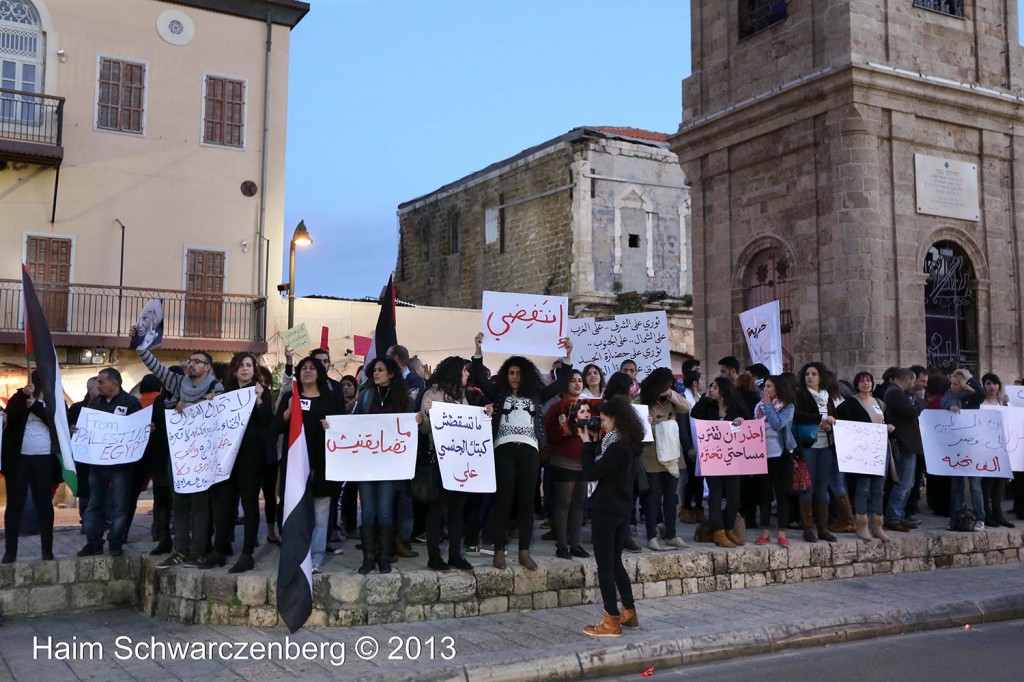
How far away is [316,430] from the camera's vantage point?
7914 mm

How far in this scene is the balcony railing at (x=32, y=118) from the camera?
2012cm

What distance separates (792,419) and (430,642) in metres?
4.90

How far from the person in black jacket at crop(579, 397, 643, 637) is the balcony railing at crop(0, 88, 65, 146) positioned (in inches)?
700

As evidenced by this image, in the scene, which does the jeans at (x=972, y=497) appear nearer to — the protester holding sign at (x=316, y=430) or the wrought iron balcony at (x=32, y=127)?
the protester holding sign at (x=316, y=430)

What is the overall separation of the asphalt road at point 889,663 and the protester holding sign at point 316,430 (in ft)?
9.57

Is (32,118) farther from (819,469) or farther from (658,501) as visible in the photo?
(819,469)

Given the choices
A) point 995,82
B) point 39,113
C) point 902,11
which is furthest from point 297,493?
point 39,113

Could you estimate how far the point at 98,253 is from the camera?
68.8 feet

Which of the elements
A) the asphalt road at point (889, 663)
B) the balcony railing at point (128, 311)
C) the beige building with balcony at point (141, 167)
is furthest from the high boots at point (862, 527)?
the beige building with balcony at point (141, 167)

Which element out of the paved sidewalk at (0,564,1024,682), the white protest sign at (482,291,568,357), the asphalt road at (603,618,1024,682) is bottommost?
the asphalt road at (603,618,1024,682)

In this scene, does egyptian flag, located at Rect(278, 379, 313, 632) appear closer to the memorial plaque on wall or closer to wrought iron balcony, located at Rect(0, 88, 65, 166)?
the memorial plaque on wall

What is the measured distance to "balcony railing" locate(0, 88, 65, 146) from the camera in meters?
20.1

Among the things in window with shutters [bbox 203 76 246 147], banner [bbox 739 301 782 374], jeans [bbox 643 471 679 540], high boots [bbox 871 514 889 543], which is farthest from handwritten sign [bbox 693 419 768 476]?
window with shutters [bbox 203 76 246 147]

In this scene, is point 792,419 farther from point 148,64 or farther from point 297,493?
point 148,64
